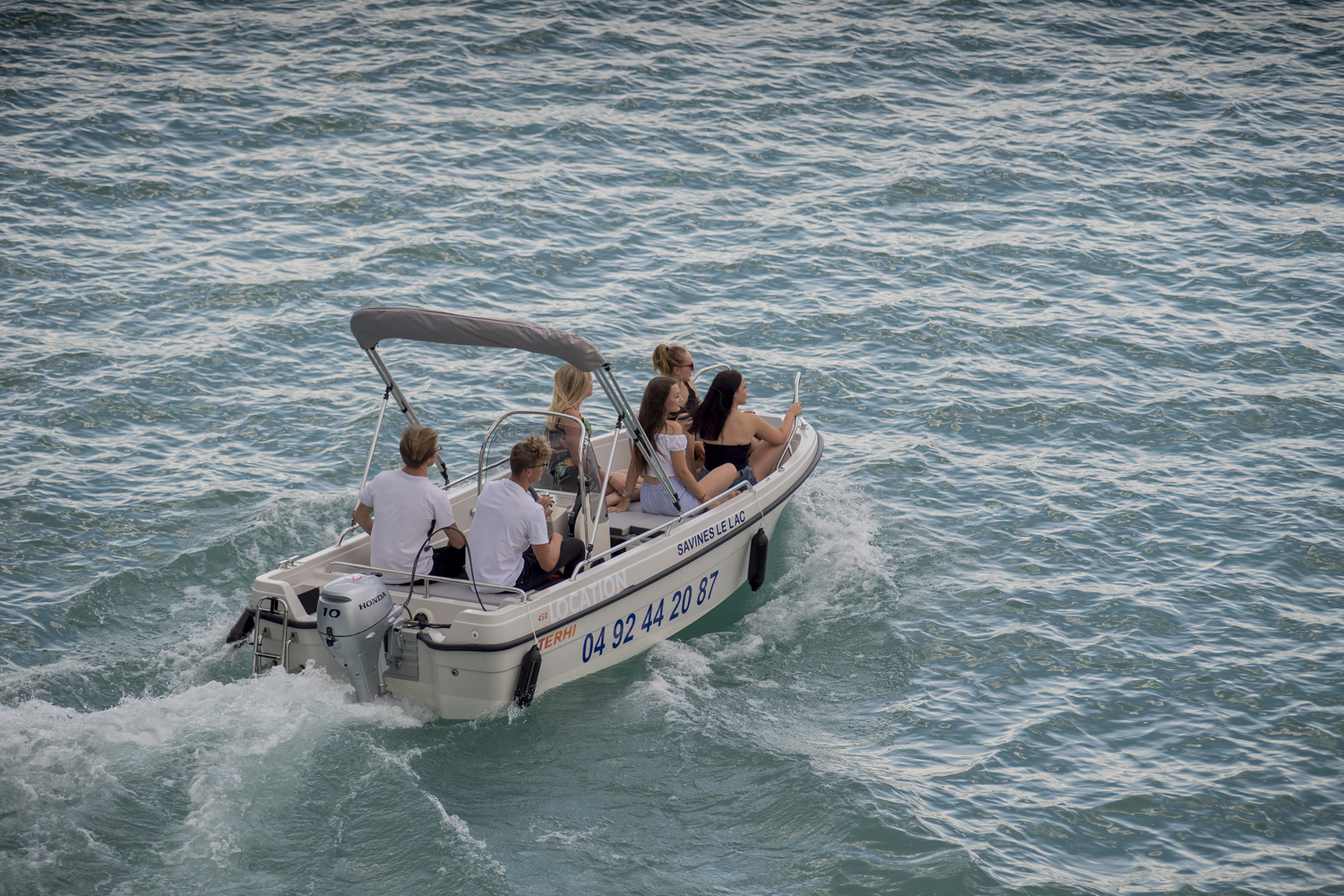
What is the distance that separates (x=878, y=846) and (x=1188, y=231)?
517 inches

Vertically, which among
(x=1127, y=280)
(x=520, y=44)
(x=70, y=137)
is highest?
(x=520, y=44)

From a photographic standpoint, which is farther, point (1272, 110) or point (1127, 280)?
point (1272, 110)

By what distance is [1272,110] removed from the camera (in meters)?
20.5

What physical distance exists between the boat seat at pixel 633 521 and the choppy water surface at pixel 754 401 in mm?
912

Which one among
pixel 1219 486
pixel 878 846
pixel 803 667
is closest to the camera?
pixel 878 846

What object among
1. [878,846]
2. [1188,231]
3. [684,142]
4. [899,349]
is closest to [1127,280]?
[1188,231]

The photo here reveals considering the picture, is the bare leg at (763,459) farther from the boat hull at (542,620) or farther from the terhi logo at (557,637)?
the terhi logo at (557,637)

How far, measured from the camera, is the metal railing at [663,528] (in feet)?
24.9

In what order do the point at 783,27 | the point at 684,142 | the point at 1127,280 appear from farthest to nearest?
the point at 783,27
the point at 684,142
the point at 1127,280

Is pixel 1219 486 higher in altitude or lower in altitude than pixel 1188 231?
lower

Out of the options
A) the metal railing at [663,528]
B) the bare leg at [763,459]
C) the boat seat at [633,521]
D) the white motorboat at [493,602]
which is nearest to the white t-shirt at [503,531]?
the white motorboat at [493,602]

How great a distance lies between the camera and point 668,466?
879 cm

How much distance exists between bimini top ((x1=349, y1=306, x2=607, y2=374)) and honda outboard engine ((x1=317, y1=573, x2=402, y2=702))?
5.28 feet

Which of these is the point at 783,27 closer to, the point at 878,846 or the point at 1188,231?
the point at 1188,231
